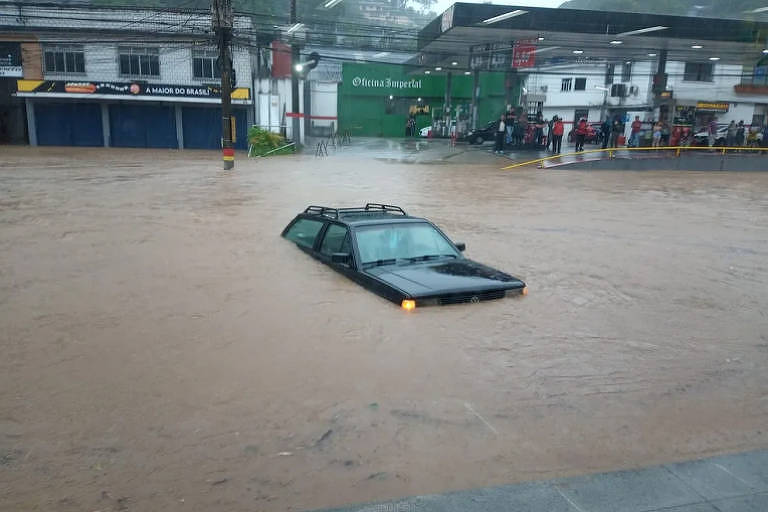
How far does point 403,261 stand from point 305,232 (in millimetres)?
2278

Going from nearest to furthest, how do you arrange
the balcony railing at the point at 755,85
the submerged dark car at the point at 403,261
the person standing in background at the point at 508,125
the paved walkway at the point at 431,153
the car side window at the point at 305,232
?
the submerged dark car at the point at 403,261 < the car side window at the point at 305,232 < the paved walkway at the point at 431,153 < the person standing in background at the point at 508,125 < the balcony railing at the point at 755,85

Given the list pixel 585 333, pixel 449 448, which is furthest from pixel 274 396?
pixel 585 333

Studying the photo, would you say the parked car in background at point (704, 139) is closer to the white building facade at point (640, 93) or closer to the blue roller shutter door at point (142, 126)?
the white building facade at point (640, 93)

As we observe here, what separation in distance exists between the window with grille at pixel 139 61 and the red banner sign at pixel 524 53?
1860 cm

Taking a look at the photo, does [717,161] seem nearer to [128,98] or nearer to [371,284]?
[371,284]

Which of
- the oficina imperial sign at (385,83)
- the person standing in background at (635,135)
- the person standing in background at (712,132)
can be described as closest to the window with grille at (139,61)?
the oficina imperial sign at (385,83)

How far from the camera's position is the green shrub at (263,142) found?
3106 centimetres

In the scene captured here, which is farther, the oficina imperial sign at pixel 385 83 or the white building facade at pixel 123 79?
the oficina imperial sign at pixel 385 83

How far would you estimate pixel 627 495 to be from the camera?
402 centimetres

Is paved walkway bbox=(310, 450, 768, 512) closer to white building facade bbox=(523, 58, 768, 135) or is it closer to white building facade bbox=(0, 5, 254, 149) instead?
white building facade bbox=(0, 5, 254, 149)

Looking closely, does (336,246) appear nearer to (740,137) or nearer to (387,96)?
(740,137)

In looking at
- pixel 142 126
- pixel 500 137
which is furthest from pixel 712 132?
pixel 142 126

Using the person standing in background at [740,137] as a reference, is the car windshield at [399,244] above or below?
below

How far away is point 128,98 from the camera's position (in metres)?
33.4
